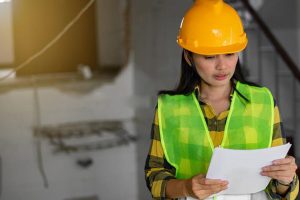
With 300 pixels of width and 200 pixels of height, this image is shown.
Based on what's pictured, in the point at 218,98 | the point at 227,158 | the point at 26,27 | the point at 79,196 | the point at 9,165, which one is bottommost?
the point at 79,196

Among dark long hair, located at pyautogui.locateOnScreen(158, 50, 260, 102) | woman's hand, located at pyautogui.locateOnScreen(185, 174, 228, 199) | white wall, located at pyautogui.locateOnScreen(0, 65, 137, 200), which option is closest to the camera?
woman's hand, located at pyautogui.locateOnScreen(185, 174, 228, 199)

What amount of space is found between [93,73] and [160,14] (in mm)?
589

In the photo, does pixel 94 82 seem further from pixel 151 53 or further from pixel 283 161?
pixel 283 161

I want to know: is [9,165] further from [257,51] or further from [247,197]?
[247,197]

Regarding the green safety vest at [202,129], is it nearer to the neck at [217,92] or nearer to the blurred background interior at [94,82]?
the neck at [217,92]

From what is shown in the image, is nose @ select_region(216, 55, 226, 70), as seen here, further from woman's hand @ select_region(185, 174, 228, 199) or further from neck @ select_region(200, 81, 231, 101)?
woman's hand @ select_region(185, 174, 228, 199)

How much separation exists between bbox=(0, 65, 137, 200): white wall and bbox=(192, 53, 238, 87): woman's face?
6.08ft

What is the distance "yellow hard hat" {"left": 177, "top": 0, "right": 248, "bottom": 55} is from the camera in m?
1.17

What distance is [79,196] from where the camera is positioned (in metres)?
2.97

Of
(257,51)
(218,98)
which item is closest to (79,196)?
(257,51)

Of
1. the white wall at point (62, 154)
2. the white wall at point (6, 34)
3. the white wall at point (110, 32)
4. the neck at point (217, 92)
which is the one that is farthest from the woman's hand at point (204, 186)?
the white wall at point (6, 34)

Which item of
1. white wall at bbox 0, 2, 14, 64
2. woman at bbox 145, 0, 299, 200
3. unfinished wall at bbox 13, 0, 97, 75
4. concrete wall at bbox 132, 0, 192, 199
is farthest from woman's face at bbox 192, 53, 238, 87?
white wall at bbox 0, 2, 14, 64

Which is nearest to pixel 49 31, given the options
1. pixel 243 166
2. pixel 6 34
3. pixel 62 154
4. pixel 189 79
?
pixel 6 34

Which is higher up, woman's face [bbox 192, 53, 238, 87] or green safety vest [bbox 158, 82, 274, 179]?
woman's face [bbox 192, 53, 238, 87]
